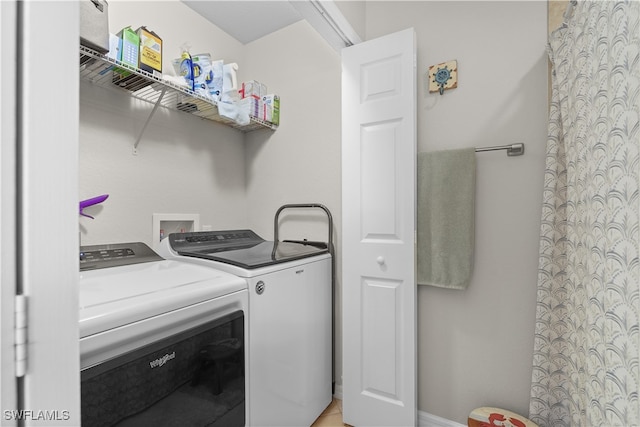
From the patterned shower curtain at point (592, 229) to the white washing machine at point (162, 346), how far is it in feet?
3.69

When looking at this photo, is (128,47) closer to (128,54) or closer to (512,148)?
(128,54)

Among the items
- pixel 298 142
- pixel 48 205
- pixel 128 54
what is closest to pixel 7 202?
pixel 48 205

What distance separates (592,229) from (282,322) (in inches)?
47.0

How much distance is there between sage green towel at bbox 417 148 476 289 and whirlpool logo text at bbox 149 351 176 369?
1210 mm

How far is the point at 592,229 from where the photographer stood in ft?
2.99

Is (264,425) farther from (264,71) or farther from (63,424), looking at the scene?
(264,71)

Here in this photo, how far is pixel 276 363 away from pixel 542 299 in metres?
1.21

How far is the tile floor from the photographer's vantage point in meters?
1.67

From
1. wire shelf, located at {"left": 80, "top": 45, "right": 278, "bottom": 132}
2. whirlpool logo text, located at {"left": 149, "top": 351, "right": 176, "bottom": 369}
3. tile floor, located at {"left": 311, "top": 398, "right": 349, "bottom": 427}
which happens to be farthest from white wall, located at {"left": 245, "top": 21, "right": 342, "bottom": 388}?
whirlpool logo text, located at {"left": 149, "top": 351, "right": 176, "bottom": 369}

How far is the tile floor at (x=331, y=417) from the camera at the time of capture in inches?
65.6

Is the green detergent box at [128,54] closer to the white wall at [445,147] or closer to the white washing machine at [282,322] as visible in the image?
the white wall at [445,147]

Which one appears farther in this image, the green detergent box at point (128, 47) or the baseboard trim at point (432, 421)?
the baseboard trim at point (432, 421)

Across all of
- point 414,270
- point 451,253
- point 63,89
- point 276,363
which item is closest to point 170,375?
point 276,363

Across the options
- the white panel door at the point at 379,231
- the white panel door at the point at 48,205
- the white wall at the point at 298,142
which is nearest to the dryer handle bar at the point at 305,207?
the white wall at the point at 298,142
